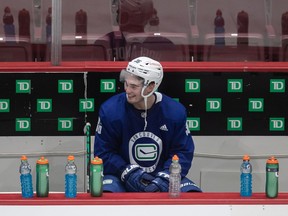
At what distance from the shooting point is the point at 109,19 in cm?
582

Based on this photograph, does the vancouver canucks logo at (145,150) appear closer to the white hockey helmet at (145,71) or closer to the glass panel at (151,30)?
the white hockey helmet at (145,71)

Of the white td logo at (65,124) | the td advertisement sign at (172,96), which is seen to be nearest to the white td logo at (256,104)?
the td advertisement sign at (172,96)

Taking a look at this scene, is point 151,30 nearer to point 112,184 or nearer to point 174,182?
point 112,184

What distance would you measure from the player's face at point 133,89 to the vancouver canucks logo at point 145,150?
0.72ft

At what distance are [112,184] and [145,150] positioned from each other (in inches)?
11.6

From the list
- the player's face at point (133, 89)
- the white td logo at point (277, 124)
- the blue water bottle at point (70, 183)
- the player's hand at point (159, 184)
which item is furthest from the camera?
the white td logo at point (277, 124)

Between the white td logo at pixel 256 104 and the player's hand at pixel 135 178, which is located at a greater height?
the white td logo at pixel 256 104

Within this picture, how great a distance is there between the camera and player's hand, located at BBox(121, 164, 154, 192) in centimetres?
410

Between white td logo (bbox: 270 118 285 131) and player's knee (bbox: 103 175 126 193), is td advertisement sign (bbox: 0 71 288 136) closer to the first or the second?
white td logo (bbox: 270 118 285 131)

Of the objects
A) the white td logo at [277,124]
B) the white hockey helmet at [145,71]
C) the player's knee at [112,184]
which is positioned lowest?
the player's knee at [112,184]

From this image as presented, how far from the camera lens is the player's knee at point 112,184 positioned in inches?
161

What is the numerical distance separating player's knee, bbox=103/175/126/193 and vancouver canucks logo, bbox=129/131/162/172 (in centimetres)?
18

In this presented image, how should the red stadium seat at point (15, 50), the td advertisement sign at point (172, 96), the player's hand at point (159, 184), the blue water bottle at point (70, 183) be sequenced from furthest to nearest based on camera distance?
the red stadium seat at point (15, 50)
the td advertisement sign at point (172, 96)
the player's hand at point (159, 184)
the blue water bottle at point (70, 183)

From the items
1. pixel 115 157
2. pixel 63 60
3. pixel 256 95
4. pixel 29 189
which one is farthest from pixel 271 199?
pixel 63 60
